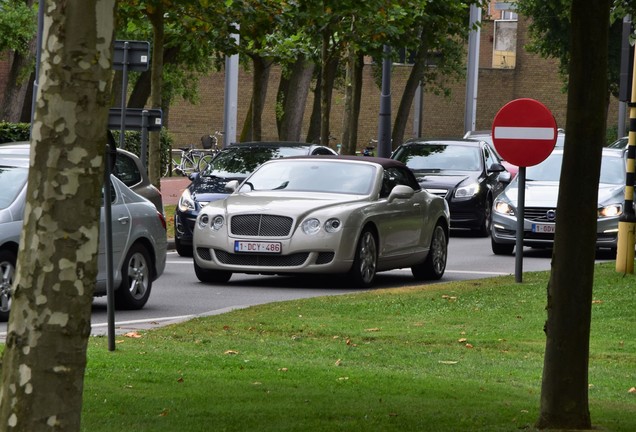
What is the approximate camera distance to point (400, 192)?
17891mm

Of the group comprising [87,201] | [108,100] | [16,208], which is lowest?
[16,208]

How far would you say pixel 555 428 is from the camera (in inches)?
280

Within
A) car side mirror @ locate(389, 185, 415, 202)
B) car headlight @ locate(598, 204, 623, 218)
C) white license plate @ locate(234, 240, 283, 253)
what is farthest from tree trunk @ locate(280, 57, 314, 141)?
white license plate @ locate(234, 240, 283, 253)

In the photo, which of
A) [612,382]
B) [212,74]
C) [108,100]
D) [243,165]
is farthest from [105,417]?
[212,74]

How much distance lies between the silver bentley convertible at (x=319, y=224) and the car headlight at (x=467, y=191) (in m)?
7.82

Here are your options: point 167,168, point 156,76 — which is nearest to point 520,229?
point 156,76

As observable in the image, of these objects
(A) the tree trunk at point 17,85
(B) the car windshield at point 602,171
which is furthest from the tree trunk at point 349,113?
(A) the tree trunk at point 17,85

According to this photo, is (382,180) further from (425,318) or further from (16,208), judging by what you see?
(16,208)

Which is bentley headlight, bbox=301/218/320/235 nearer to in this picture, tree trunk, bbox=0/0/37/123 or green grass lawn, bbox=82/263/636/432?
green grass lawn, bbox=82/263/636/432

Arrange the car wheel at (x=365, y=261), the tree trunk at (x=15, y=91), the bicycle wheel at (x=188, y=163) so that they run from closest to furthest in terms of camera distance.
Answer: the car wheel at (x=365, y=261) → the tree trunk at (x=15, y=91) → the bicycle wheel at (x=188, y=163)

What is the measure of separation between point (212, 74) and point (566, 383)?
71.8 m

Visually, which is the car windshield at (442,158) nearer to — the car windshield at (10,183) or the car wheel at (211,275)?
the car wheel at (211,275)

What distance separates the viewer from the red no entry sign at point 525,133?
16.4 meters

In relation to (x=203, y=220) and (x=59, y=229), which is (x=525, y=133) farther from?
(x=59, y=229)
